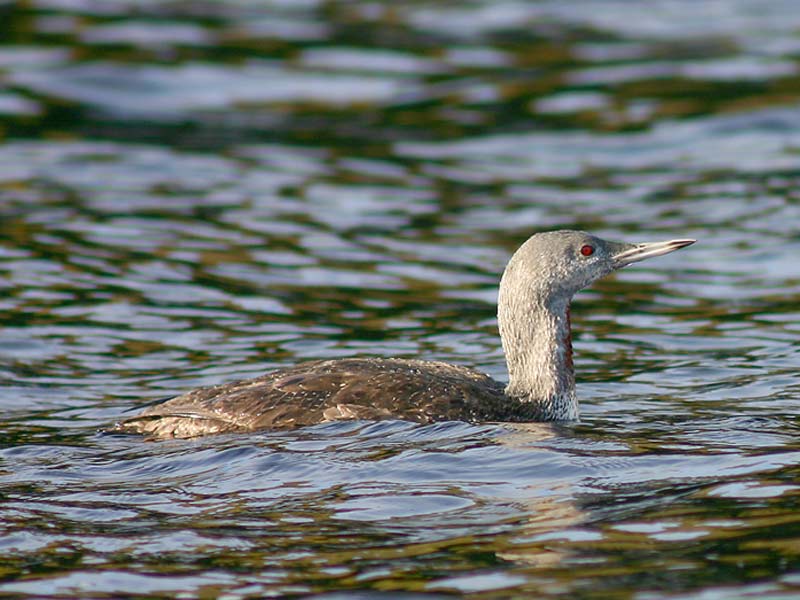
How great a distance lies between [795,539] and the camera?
21.0 feet

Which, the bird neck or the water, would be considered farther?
the bird neck

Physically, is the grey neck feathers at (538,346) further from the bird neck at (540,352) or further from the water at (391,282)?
the water at (391,282)

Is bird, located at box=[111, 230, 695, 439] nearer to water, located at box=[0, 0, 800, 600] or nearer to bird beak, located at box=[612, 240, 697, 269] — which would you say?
bird beak, located at box=[612, 240, 697, 269]

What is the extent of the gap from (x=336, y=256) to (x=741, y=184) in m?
4.54

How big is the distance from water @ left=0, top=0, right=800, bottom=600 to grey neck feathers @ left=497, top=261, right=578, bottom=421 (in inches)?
10.6

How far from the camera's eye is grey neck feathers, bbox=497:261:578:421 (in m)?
9.06

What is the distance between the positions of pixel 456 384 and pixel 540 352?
670 millimetres

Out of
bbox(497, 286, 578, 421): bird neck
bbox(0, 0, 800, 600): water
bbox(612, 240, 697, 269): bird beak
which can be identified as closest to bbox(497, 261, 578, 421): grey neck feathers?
bbox(497, 286, 578, 421): bird neck

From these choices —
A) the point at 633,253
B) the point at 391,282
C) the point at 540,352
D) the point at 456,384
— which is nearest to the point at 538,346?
the point at 540,352

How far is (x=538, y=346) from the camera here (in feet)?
30.1

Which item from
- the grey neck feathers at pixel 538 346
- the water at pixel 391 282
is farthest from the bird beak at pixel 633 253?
the water at pixel 391 282

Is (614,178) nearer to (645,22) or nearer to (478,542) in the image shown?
(645,22)

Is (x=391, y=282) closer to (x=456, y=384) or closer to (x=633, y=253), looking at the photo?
(x=633, y=253)

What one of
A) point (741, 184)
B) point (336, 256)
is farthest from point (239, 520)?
point (741, 184)
